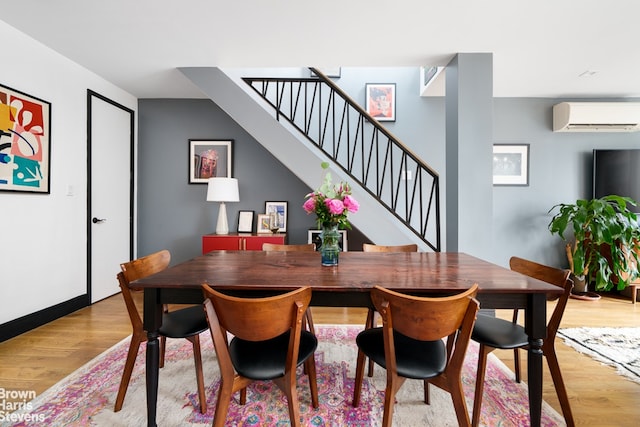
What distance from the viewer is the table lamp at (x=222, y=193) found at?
367cm

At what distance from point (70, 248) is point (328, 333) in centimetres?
271

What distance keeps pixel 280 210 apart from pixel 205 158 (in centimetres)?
126

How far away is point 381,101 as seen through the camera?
4.18 metres

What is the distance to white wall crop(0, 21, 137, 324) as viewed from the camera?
2498mm

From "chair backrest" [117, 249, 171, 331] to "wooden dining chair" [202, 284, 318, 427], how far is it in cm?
60

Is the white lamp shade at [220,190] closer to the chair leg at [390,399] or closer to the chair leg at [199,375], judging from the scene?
the chair leg at [199,375]

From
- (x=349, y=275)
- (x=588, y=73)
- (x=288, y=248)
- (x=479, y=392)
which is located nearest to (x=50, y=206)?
(x=288, y=248)

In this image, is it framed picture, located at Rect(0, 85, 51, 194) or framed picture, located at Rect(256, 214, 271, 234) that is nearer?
framed picture, located at Rect(0, 85, 51, 194)

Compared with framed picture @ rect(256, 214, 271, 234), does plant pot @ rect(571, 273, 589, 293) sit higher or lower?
lower

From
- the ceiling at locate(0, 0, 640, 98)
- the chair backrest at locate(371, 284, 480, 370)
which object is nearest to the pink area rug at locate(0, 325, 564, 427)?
the chair backrest at locate(371, 284, 480, 370)

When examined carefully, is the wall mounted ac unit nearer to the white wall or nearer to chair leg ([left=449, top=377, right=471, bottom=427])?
chair leg ([left=449, top=377, right=471, bottom=427])

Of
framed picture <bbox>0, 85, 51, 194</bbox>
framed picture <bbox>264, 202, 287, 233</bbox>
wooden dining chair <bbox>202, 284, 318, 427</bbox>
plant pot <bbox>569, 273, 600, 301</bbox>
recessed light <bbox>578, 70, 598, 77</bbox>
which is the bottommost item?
plant pot <bbox>569, 273, 600, 301</bbox>

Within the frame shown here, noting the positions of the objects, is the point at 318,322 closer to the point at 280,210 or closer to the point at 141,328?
the point at 141,328

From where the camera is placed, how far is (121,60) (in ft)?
9.93
